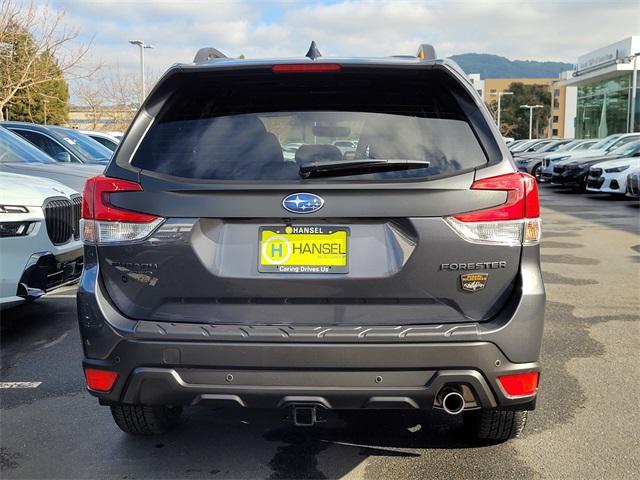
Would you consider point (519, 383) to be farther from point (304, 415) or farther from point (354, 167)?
point (354, 167)

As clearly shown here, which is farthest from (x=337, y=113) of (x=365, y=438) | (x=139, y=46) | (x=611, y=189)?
(x=139, y=46)

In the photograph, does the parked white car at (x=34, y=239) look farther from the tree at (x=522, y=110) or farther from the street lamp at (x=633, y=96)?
the tree at (x=522, y=110)

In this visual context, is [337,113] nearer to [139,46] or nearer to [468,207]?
[468,207]

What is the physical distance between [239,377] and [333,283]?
54 cm

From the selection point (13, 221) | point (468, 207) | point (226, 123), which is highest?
point (226, 123)

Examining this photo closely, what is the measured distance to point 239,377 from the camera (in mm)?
2678

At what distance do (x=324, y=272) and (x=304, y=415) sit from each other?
62cm

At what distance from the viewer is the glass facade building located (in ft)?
180

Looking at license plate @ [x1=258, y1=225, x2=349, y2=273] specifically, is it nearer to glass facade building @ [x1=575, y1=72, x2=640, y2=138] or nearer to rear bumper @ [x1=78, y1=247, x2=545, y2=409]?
rear bumper @ [x1=78, y1=247, x2=545, y2=409]

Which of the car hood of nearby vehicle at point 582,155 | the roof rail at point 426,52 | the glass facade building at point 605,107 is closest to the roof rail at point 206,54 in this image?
the roof rail at point 426,52

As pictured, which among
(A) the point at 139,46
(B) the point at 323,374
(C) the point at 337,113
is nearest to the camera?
(B) the point at 323,374

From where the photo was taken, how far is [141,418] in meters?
3.40

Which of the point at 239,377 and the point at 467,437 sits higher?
the point at 239,377

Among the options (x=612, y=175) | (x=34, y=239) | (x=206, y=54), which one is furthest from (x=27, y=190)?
(x=612, y=175)
